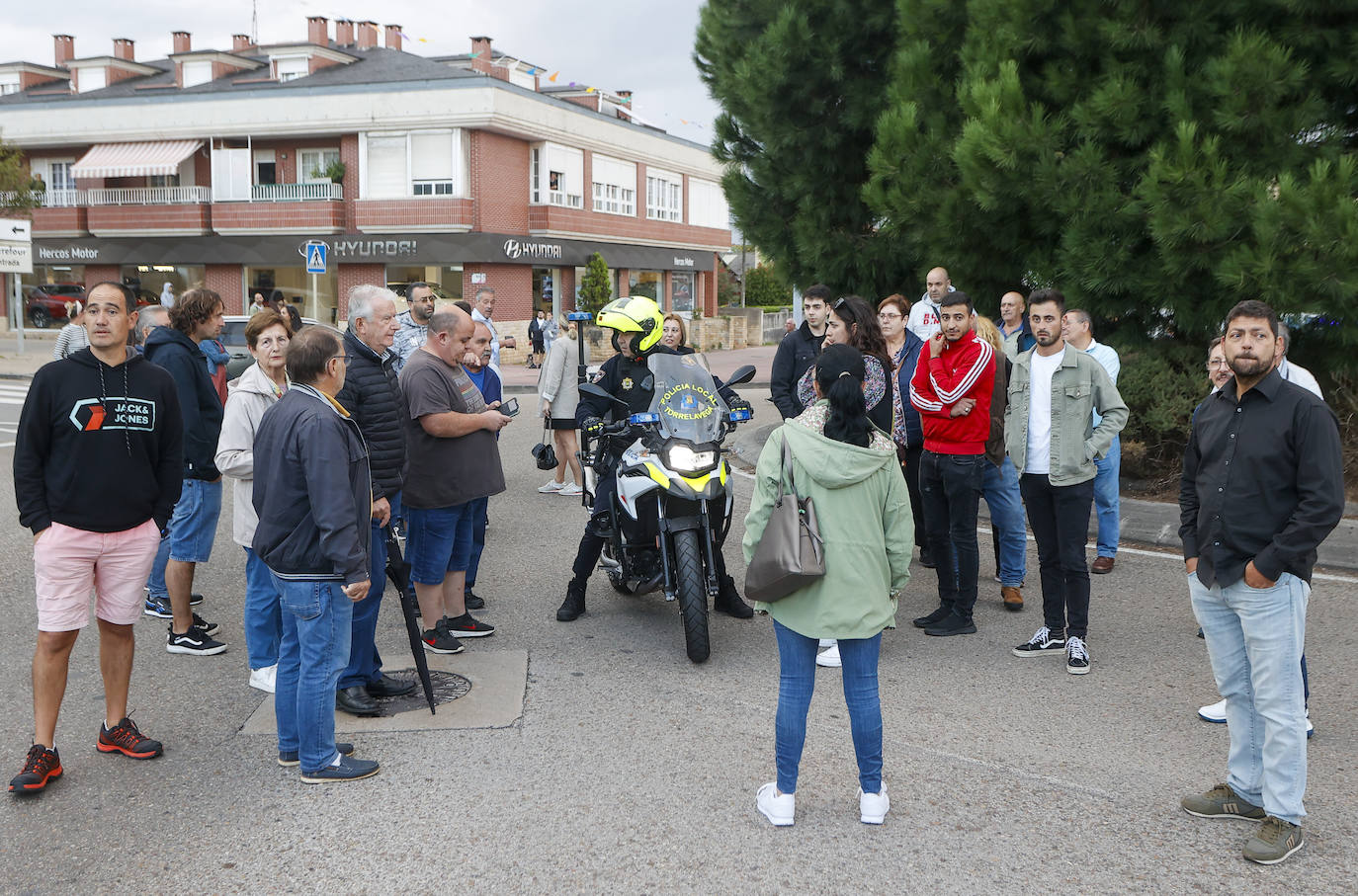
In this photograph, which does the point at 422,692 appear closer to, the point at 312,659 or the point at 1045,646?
the point at 312,659

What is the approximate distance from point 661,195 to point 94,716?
4184cm

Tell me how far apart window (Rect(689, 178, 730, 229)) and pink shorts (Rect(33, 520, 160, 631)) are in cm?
4386

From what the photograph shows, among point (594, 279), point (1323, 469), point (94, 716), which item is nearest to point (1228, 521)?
point (1323, 469)

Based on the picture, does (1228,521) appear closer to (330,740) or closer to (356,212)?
(330,740)

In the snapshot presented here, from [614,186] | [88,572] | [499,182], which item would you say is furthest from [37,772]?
[614,186]

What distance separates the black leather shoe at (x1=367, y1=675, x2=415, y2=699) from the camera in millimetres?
5312

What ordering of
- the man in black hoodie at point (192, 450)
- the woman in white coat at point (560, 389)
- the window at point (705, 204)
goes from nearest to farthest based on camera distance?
the man in black hoodie at point (192, 450), the woman in white coat at point (560, 389), the window at point (705, 204)

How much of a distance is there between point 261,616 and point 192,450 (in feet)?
3.66

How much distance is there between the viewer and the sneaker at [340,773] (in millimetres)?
4363

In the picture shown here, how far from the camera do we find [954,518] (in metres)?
6.41

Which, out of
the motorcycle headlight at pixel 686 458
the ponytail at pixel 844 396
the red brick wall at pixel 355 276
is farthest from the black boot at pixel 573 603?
the red brick wall at pixel 355 276

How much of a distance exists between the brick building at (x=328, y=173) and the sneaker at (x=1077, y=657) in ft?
103

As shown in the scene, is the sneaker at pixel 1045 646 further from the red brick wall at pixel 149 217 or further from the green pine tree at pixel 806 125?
the red brick wall at pixel 149 217

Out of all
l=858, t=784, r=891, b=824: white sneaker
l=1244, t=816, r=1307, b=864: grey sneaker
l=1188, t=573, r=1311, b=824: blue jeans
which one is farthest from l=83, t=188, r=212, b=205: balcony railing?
l=1244, t=816, r=1307, b=864: grey sneaker
